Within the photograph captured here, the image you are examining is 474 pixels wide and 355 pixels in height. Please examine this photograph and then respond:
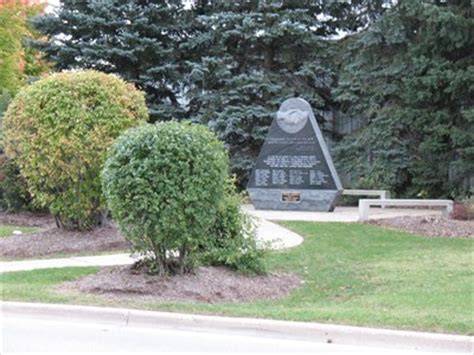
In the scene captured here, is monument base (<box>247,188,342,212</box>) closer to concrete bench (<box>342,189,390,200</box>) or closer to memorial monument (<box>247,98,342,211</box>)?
memorial monument (<box>247,98,342,211</box>)

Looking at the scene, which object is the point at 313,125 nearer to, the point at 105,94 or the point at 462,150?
the point at 462,150

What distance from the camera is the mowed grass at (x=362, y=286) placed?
670 centimetres

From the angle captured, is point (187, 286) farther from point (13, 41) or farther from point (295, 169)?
point (13, 41)

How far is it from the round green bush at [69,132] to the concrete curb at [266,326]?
5.22m

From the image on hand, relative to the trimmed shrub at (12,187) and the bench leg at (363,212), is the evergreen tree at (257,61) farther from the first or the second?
the trimmed shrub at (12,187)

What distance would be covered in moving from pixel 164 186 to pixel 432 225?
8786 mm

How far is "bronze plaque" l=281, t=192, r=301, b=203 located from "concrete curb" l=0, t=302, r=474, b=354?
1323cm

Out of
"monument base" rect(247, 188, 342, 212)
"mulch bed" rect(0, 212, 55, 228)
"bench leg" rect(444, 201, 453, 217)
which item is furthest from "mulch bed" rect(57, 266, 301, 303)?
"monument base" rect(247, 188, 342, 212)

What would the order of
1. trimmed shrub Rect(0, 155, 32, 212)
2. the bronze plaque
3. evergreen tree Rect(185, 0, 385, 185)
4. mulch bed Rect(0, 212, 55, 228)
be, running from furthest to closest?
evergreen tree Rect(185, 0, 385, 185) → the bronze plaque → trimmed shrub Rect(0, 155, 32, 212) → mulch bed Rect(0, 212, 55, 228)

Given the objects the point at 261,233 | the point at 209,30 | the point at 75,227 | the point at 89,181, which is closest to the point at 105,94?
the point at 89,181

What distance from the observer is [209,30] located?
83.1ft

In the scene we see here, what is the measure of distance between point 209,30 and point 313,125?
731 centimetres

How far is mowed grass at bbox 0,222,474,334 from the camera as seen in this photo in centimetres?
670

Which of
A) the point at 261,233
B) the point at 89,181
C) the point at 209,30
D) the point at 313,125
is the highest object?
the point at 209,30
